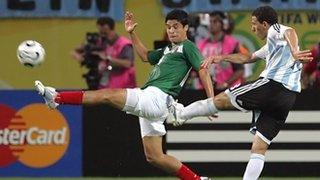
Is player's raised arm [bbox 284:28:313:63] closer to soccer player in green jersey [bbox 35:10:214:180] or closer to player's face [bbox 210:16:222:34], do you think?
soccer player in green jersey [bbox 35:10:214:180]

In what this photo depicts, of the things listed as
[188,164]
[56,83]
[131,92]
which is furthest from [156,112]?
[56,83]

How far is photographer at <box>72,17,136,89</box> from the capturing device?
16.1m

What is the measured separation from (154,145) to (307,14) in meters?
6.58

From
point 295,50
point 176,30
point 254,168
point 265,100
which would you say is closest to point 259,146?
point 254,168

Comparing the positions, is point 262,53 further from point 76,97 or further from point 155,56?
point 76,97

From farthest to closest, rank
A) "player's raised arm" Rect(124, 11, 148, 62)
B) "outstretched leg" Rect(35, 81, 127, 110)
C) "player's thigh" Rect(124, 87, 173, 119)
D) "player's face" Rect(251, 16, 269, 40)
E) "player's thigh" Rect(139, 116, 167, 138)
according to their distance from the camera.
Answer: "player's raised arm" Rect(124, 11, 148, 62)
"player's thigh" Rect(139, 116, 167, 138)
"player's thigh" Rect(124, 87, 173, 119)
"outstretched leg" Rect(35, 81, 127, 110)
"player's face" Rect(251, 16, 269, 40)

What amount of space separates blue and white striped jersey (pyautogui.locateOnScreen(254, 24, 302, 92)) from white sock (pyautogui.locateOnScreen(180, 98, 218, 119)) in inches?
22.5

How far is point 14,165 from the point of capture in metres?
15.1

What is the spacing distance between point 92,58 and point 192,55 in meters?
4.50

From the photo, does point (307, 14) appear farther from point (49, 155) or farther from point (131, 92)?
point (131, 92)

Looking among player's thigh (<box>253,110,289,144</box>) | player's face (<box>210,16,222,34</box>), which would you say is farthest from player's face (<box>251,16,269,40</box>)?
player's face (<box>210,16,222,34</box>)

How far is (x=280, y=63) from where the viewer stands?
1181cm

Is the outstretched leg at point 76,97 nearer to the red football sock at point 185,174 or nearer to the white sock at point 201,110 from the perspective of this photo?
the white sock at point 201,110

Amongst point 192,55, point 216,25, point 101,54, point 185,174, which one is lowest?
point 185,174
